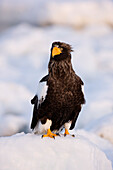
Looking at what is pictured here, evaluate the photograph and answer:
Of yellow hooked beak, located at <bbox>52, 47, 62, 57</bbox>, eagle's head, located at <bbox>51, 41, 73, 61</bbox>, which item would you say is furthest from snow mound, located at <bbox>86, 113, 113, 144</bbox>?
yellow hooked beak, located at <bbox>52, 47, 62, 57</bbox>

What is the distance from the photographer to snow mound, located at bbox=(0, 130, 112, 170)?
5.76m

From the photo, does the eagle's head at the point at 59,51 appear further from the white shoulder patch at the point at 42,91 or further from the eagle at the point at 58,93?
the white shoulder patch at the point at 42,91

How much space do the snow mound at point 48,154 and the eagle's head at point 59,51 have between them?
1639 millimetres

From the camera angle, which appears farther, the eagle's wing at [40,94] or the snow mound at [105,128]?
the snow mound at [105,128]

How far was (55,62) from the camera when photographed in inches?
274

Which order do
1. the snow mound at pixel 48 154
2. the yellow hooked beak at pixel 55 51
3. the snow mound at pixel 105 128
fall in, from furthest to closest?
the snow mound at pixel 105 128
the yellow hooked beak at pixel 55 51
the snow mound at pixel 48 154

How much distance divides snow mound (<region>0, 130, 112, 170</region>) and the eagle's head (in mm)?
1639

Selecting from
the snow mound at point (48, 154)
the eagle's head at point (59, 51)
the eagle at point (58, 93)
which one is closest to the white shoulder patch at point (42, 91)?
the eagle at point (58, 93)

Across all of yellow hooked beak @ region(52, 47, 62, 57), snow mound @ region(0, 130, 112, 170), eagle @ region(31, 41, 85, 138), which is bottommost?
snow mound @ region(0, 130, 112, 170)

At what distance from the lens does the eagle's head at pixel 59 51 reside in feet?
22.3

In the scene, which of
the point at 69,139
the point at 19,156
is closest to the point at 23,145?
the point at 19,156

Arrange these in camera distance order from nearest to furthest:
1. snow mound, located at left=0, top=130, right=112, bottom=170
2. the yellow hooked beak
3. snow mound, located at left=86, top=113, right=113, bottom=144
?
snow mound, located at left=0, top=130, right=112, bottom=170, the yellow hooked beak, snow mound, located at left=86, top=113, right=113, bottom=144

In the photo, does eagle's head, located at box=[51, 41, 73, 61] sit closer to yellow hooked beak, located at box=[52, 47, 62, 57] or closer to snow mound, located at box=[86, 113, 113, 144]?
yellow hooked beak, located at box=[52, 47, 62, 57]

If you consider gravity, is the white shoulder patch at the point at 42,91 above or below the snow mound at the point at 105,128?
below
